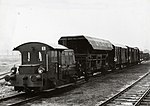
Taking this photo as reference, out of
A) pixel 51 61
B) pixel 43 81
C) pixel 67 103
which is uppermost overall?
pixel 51 61

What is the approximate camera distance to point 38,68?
11.2 meters

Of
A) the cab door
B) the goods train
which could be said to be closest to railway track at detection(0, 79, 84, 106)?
the goods train

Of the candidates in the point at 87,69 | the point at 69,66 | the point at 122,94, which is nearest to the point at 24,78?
the point at 69,66

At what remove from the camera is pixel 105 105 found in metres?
9.14

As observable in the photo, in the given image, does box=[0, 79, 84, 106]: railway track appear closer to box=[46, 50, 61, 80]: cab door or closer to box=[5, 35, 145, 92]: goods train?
box=[5, 35, 145, 92]: goods train

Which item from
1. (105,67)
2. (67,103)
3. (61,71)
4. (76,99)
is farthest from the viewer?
(105,67)

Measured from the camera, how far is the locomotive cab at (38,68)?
10.9m

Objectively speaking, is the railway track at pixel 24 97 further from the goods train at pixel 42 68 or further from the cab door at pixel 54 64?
the cab door at pixel 54 64

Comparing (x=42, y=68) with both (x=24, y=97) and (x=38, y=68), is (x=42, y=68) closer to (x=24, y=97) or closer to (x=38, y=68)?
(x=38, y=68)

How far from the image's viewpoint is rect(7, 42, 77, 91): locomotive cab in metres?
10.9

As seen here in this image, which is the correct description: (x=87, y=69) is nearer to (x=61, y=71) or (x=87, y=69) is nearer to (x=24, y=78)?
(x=61, y=71)

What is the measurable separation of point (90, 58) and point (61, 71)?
591 cm

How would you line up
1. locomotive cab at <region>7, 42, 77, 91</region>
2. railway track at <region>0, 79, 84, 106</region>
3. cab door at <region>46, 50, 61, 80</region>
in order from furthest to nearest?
cab door at <region>46, 50, 61, 80</region>
locomotive cab at <region>7, 42, 77, 91</region>
railway track at <region>0, 79, 84, 106</region>

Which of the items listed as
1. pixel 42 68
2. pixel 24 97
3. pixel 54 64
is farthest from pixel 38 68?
pixel 24 97
